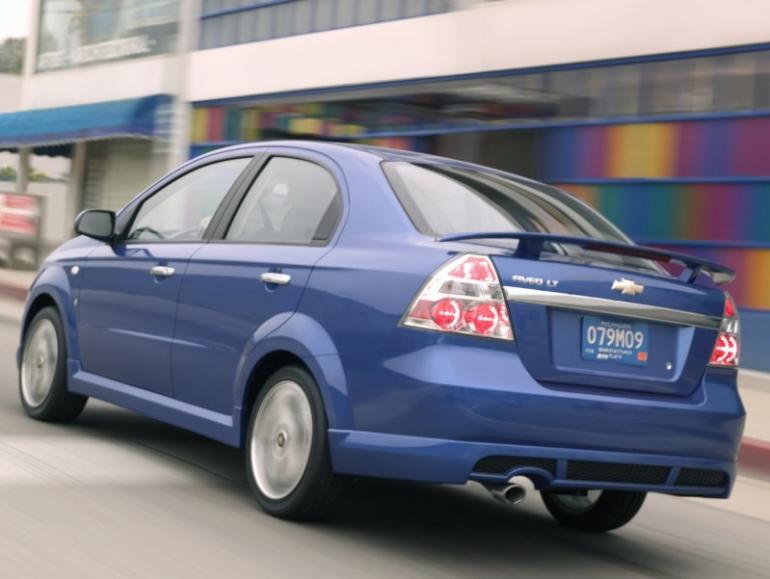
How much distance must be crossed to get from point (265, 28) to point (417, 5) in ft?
14.5

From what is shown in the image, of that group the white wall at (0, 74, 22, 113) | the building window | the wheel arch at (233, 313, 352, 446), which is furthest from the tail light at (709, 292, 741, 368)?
the white wall at (0, 74, 22, 113)

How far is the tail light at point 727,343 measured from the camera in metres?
5.53

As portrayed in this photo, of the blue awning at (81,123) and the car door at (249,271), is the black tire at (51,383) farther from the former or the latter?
the blue awning at (81,123)

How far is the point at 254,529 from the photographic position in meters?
5.40

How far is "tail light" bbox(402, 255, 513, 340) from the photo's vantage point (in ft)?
16.2

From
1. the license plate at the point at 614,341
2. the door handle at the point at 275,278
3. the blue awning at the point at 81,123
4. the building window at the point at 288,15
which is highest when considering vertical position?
the building window at the point at 288,15

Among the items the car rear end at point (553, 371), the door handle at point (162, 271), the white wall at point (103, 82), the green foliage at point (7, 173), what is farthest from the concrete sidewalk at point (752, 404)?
the green foliage at point (7, 173)

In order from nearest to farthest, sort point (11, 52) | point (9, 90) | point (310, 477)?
point (310, 477)
point (9, 90)
point (11, 52)

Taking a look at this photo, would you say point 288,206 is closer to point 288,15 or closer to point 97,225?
point 97,225

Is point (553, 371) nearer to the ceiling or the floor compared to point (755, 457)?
nearer to the ceiling

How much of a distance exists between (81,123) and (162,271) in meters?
20.4

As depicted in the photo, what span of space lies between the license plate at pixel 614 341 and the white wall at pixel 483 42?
28.6 ft

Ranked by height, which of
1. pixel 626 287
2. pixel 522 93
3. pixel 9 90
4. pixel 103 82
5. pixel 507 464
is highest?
pixel 9 90

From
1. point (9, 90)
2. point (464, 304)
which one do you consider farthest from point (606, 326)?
point (9, 90)
